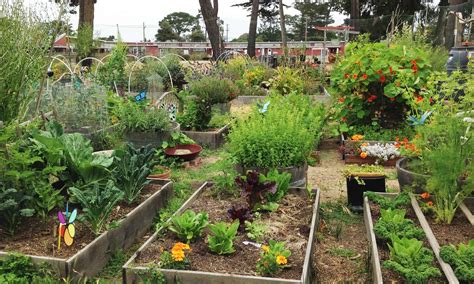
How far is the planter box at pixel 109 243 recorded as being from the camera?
3090 mm

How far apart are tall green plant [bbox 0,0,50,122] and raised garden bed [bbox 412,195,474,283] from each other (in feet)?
11.4

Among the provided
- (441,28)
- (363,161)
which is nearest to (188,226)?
(363,161)

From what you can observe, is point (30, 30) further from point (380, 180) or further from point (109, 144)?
point (380, 180)

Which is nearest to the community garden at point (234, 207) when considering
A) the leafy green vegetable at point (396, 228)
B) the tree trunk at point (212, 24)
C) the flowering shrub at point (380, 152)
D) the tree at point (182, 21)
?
the leafy green vegetable at point (396, 228)

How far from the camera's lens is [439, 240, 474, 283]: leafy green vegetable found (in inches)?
112

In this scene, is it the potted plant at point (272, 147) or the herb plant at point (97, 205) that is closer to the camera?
the herb plant at point (97, 205)

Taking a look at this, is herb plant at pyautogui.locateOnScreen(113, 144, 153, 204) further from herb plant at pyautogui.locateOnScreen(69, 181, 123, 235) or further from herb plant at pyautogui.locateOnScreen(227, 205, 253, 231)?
herb plant at pyautogui.locateOnScreen(227, 205, 253, 231)

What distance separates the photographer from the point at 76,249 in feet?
11.0

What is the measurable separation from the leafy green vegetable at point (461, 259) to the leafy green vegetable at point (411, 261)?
0.33 ft

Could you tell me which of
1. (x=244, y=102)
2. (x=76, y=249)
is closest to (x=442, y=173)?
(x=76, y=249)

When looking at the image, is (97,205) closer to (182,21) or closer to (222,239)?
(222,239)

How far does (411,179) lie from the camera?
4.34 metres

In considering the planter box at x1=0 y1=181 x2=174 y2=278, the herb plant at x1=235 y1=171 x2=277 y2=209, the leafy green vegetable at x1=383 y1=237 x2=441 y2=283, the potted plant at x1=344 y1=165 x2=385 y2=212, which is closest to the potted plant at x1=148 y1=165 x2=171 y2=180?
the planter box at x1=0 y1=181 x2=174 y2=278

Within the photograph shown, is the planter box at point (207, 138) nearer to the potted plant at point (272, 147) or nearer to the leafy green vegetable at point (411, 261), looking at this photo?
the potted plant at point (272, 147)
